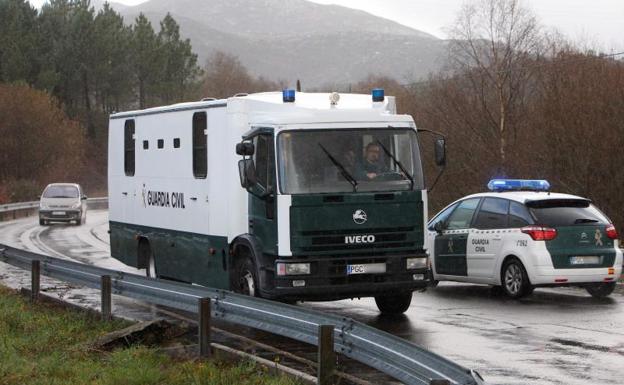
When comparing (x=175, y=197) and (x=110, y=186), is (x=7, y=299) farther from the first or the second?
(x=110, y=186)

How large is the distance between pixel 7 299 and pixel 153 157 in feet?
9.65

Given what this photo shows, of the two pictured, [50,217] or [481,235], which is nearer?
[481,235]

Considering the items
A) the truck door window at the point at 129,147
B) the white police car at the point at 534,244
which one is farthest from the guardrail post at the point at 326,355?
the truck door window at the point at 129,147

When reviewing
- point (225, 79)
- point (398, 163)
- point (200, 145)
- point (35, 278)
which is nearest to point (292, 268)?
point (398, 163)

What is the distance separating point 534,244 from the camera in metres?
15.4

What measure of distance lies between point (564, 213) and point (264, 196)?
16.7 ft

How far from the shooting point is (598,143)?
1112 inches

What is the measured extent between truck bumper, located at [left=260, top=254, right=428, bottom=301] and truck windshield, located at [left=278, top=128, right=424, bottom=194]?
84cm

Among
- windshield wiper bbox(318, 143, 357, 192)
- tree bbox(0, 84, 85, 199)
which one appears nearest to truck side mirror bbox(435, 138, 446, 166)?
windshield wiper bbox(318, 143, 357, 192)

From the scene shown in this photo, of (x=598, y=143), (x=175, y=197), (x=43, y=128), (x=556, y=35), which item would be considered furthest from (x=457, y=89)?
(x=43, y=128)

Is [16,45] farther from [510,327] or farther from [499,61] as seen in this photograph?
[510,327]

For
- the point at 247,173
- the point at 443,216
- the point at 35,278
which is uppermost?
the point at 247,173

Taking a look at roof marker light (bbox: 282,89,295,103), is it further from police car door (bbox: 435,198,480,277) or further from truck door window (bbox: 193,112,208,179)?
police car door (bbox: 435,198,480,277)

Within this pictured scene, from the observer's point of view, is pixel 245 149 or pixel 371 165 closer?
pixel 245 149
